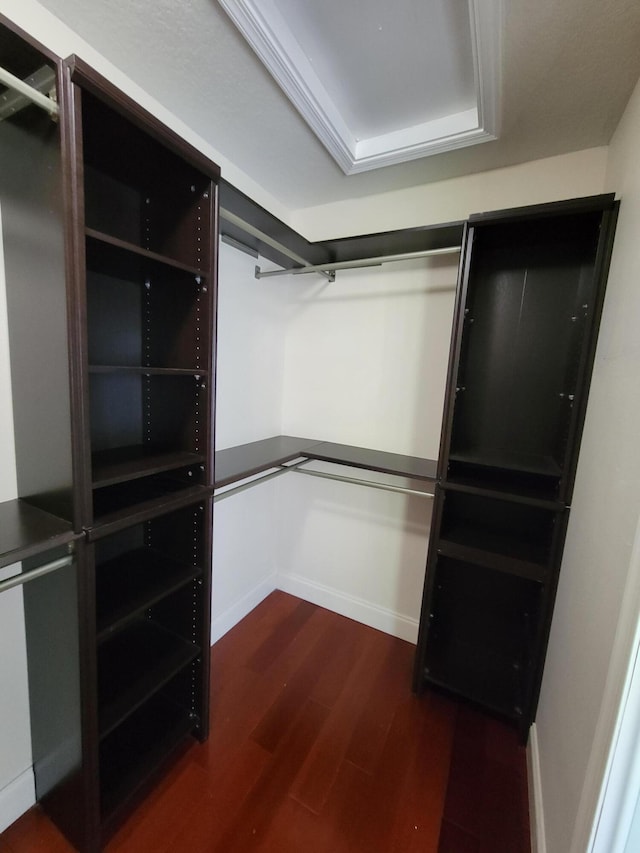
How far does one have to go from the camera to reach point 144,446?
132cm

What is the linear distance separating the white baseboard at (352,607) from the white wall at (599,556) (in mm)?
791

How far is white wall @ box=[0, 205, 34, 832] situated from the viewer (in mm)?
1035

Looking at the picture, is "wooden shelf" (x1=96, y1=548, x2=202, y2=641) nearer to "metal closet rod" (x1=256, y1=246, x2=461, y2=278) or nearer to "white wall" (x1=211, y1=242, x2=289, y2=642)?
"white wall" (x1=211, y1=242, x2=289, y2=642)

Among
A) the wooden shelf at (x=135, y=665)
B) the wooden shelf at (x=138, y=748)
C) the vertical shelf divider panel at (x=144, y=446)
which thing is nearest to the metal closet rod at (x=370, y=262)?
the vertical shelf divider panel at (x=144, y=446)

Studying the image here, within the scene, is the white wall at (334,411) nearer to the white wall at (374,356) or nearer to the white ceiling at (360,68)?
the white wall at (374,356)

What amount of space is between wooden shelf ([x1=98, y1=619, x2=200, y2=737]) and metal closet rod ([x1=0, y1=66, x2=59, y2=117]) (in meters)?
1.62

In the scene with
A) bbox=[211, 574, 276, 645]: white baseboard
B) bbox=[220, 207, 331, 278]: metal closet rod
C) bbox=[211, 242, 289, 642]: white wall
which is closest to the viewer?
bbox=[220, 207, 331, 278]: metal closet rod

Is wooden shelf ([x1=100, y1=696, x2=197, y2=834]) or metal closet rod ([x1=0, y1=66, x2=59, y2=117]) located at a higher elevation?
metal closet rod ([x1=0, y1=66, x2=59, y2=117])

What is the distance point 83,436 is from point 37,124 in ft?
2.52

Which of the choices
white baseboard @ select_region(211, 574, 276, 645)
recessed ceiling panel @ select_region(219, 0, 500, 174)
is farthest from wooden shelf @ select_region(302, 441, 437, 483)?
recessed ceiling panel @ select_region(219, 0, 500, 174)

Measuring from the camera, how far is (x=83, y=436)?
0.85 metres

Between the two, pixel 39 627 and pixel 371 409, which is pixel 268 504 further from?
pixel 39 627

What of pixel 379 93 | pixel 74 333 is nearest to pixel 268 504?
pixel 74 333

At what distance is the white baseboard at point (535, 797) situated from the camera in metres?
1.10
